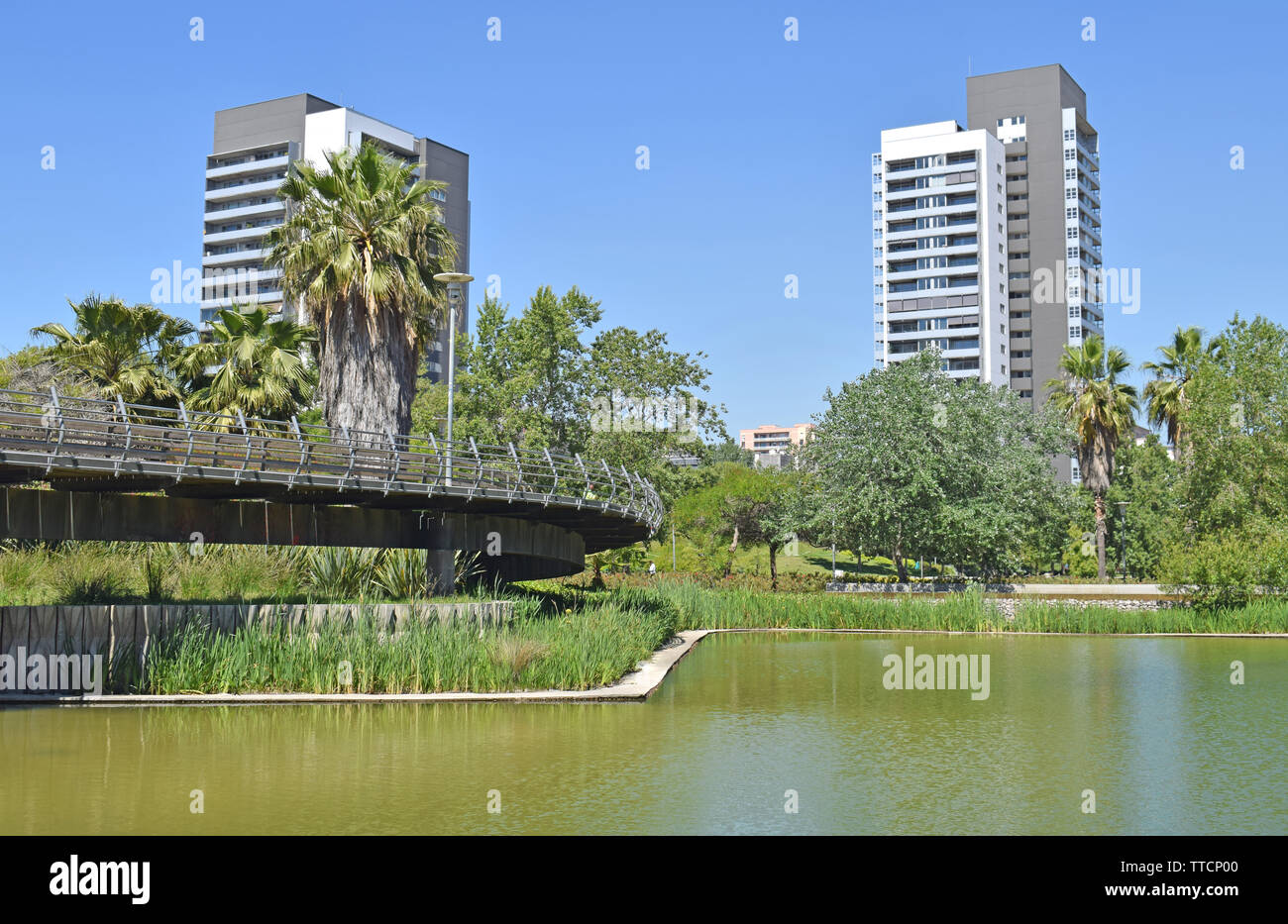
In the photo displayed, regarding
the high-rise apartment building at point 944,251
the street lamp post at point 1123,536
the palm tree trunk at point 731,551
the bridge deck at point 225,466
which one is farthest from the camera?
the high-rise apartment building at point 944,251

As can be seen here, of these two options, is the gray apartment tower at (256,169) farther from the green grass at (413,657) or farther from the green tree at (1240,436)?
the green grass at (413,657)

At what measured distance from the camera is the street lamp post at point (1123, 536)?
2608 inches

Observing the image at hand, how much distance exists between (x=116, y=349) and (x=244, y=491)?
45.9 ft

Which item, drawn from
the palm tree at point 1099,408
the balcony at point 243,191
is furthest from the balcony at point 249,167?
the palm tree at point 1099,408

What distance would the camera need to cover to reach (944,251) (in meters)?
116

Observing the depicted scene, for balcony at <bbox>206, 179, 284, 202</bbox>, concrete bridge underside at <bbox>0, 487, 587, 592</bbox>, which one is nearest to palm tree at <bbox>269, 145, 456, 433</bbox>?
concrete bridge underside at <bbox>0, 487, 587, 592</bbox>

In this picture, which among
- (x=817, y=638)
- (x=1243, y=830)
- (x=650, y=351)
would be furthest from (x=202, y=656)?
(x=650, y=351)

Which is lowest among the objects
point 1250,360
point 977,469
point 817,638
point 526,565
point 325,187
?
point 817,638

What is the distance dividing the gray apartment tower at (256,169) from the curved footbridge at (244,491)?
84.8 meters

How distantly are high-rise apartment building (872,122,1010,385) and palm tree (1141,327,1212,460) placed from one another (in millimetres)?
47507

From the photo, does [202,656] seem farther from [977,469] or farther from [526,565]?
[977,469]
